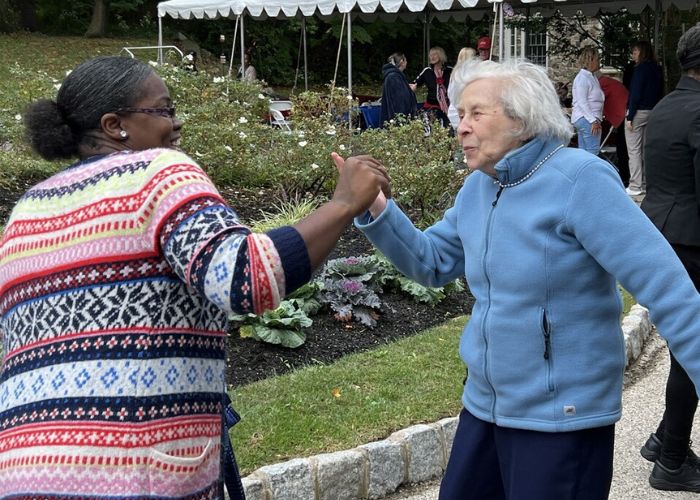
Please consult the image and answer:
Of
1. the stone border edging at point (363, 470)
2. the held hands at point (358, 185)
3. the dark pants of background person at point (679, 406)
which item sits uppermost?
the held hands at point (358, 185)

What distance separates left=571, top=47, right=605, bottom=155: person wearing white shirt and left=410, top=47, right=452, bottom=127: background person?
253 cm

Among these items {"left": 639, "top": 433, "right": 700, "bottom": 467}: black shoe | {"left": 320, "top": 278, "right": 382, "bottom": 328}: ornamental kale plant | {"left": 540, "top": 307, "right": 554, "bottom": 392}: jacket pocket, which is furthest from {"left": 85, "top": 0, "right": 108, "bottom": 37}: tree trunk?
{"left": 540, "top": 307, "right": 554, "bottom": 392}: jacket pocket

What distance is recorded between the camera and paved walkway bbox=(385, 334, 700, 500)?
4426 millimetres

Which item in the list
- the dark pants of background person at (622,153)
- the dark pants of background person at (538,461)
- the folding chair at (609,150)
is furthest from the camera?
the folding chair at (609,150)

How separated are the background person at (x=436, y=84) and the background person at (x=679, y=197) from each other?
1084cm

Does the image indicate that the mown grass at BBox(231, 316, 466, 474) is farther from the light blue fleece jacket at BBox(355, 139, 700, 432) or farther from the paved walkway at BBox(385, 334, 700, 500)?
the light blue fleece jacket at BBox(355, 139, 700, 432)

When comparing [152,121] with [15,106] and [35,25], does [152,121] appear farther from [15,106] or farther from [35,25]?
[35,25]

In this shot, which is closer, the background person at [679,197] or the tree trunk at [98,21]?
the background person at [679,197]

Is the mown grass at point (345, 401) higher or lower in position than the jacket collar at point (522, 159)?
lower

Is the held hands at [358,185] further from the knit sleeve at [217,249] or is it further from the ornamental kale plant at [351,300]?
the ornamental kale plant at [351,300]

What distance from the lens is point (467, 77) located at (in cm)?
283

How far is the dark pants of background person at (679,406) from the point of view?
167 inches

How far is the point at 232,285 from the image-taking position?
5.91 ft

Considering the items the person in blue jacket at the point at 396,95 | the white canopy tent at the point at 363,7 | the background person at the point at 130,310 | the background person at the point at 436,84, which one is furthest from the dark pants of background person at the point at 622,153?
the background person at the point at 130,310
